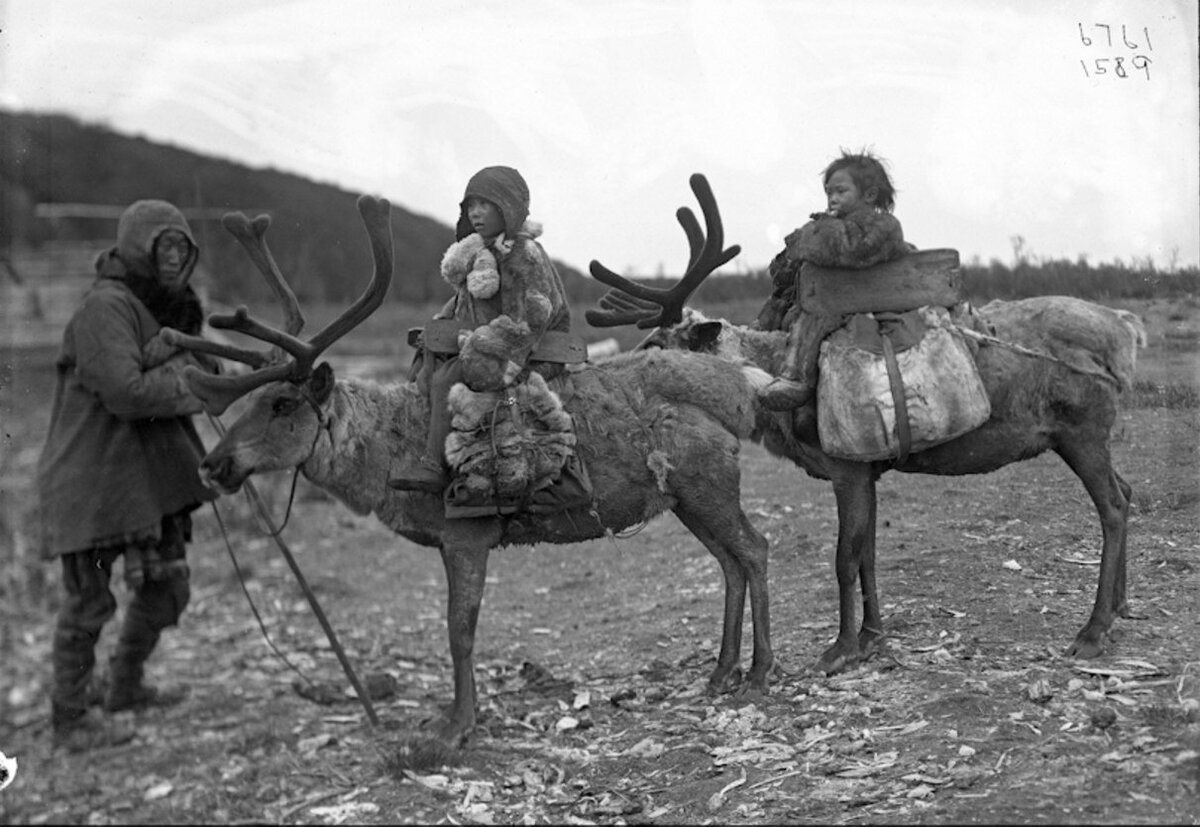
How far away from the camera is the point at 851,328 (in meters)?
5.42

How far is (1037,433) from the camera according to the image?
542 centimetres

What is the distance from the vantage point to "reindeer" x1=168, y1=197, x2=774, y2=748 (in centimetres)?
557

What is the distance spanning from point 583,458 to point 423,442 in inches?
31.7

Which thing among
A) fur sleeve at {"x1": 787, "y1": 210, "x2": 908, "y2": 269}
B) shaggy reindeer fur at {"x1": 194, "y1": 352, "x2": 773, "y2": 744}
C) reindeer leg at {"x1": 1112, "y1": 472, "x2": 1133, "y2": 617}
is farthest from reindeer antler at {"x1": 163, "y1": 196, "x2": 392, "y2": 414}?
reindeer leg at {"x1": 1112, "y1": 472, "x2": 1133, "y2": 617}

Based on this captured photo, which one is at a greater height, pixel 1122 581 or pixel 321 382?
pixel 321 382

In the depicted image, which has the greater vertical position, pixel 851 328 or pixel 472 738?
pixel 851 328

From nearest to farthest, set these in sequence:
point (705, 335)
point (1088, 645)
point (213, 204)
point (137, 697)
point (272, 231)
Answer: point (1088, 645) → point (705, 335) → point (137, 697) → point (272, 231) → point (213, 204)

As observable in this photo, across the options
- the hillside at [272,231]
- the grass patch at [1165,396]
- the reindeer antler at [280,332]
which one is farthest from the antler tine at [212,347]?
the grass patch at [1165,396]

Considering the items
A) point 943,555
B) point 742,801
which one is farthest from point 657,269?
point 742,801

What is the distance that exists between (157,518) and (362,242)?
170 inches

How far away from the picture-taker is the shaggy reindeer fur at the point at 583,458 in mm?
5621

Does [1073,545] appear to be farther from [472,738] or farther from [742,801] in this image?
[472,738]

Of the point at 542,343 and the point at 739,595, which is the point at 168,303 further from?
the point at 739,595

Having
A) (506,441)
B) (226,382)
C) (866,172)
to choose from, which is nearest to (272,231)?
(226,382)
